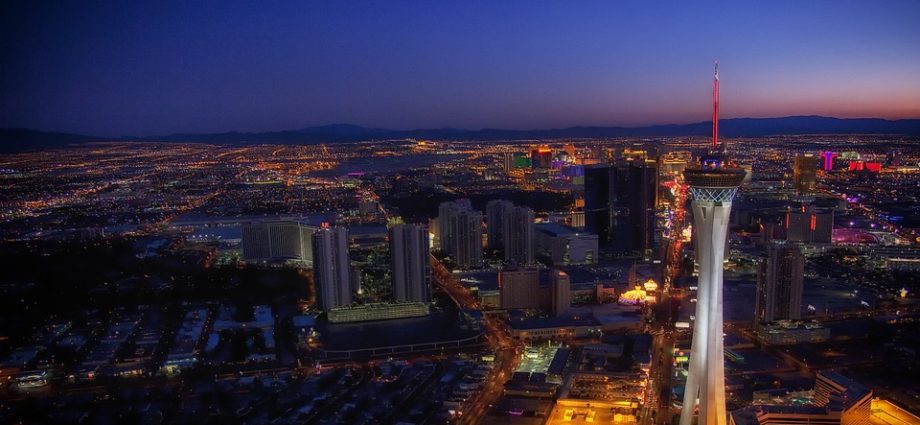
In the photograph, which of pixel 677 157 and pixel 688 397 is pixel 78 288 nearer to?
pixel 688 397

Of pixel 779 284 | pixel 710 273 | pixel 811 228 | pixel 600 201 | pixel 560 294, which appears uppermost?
pixel 710 273

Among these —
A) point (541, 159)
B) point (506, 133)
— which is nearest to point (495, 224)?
point (541, 159)

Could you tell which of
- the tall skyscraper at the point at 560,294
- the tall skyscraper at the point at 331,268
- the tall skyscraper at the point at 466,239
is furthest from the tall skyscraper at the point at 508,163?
the tall skyscraper at the point at 331,268

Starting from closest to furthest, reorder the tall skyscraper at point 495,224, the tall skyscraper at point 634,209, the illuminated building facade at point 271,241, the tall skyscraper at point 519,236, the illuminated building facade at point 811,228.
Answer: the tall skyscraper at point 519,236
the illuminated building facade at point 271,241
the tall skyscraper at point 634,209
the tall skyscraper at point 495,224
the illuminated building facade at point 811,228

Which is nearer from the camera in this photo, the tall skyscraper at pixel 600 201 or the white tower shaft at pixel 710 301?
the white tower shaft at pixel 710 301

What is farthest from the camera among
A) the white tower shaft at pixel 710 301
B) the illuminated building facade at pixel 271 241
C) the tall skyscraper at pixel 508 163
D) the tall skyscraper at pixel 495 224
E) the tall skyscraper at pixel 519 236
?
the tall skyscraper at pixel 508 163

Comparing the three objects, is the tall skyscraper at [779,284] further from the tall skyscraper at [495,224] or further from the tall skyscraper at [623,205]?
the tall skyscraper at [495,224]

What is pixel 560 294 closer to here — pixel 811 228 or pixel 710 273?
pixel 710 273

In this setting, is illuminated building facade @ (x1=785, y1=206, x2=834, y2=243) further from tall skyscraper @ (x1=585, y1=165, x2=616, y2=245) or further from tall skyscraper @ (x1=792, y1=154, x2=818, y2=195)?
tall skyscraper @ (x1=792, y1=154, x2=818, y2=195)

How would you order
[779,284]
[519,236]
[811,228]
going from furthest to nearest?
[811,228], [519,236], [779,284]
